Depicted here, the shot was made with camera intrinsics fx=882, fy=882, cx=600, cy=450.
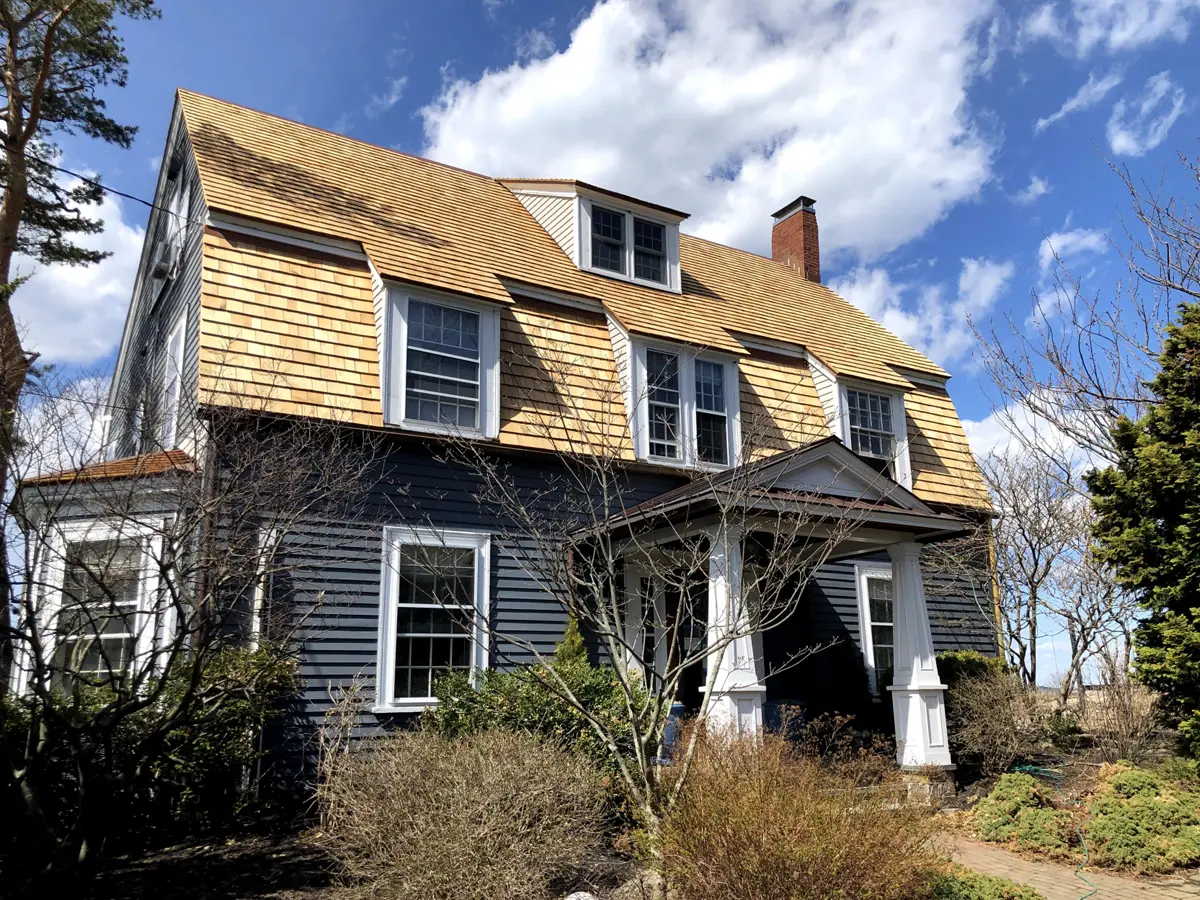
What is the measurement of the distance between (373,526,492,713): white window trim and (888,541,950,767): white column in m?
5.23

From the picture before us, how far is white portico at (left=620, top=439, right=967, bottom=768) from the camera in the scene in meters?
9.55

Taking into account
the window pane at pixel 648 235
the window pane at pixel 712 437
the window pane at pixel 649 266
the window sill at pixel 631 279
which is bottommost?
the window pane at pixel 712 437

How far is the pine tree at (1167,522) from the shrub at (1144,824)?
0.71 metres

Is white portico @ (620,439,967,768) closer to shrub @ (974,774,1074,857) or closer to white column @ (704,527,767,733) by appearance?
white column @ (704,527,767,733)

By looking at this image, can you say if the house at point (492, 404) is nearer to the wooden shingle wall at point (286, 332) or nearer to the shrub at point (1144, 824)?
the wooden shingle wall at point (286, 332)

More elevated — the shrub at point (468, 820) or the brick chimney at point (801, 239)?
the brick chimney at point (801, 239)

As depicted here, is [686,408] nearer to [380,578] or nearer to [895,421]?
[895,421]

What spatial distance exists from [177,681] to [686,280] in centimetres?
1069

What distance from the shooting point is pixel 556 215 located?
1488 cm

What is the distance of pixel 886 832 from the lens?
17.5ft

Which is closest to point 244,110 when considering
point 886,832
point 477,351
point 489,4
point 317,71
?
point 317,71

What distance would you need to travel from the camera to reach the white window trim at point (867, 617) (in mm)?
14406

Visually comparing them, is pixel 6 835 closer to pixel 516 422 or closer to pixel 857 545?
pixel 516 422

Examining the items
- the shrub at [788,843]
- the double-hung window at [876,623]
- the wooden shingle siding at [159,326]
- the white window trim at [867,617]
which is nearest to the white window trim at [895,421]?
the white window trim at [867,617]
